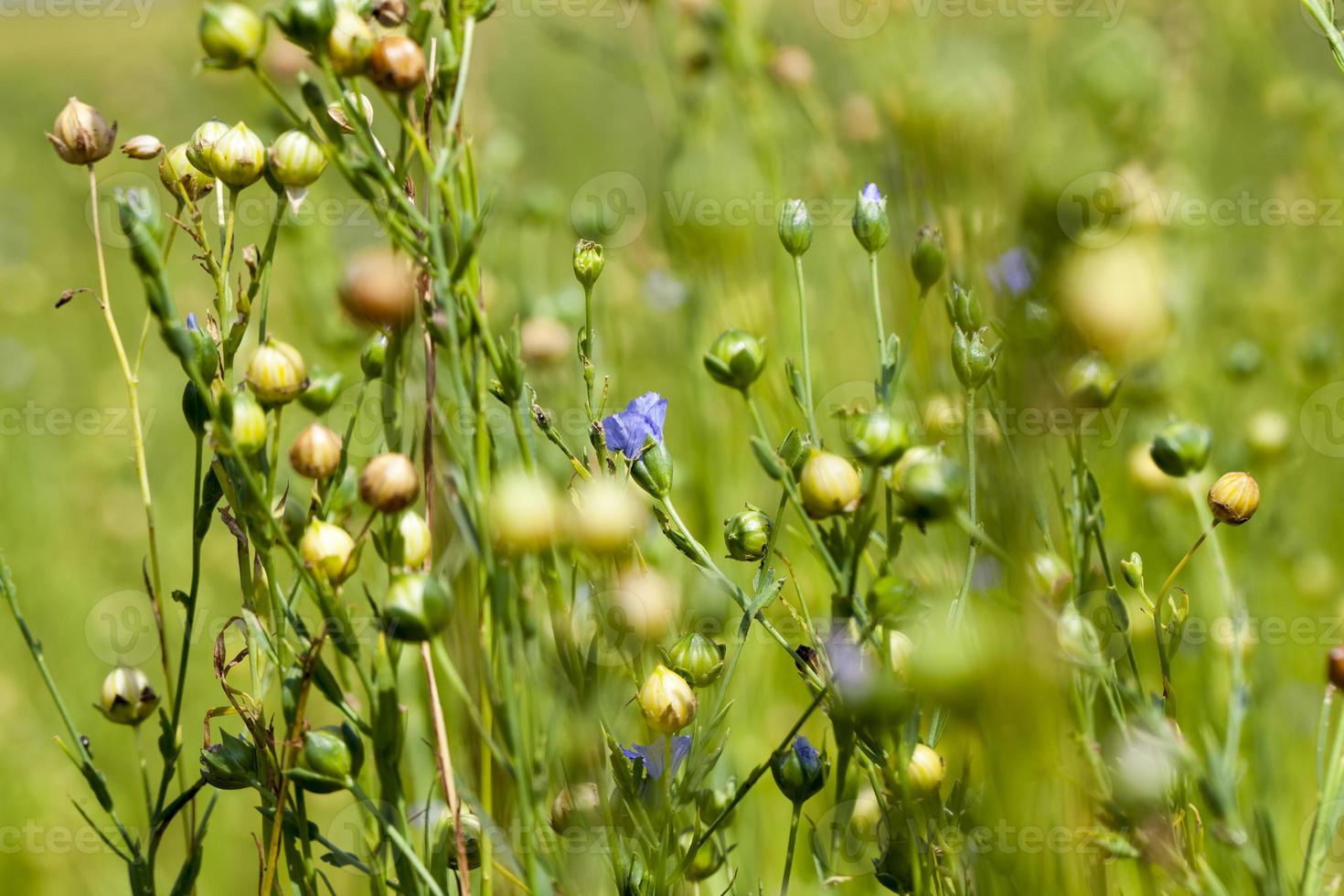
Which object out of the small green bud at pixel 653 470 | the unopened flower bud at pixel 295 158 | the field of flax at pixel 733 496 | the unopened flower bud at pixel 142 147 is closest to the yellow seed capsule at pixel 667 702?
the field of flax at pixel 733 496

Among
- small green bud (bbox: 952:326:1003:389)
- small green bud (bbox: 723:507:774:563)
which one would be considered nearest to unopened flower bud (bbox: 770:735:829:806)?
small green bud (bbox: 723:507:774:563)

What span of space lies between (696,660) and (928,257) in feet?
0.97

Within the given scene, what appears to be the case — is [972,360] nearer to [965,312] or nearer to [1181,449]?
[965,312]

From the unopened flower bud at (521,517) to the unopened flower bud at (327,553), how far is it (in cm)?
10

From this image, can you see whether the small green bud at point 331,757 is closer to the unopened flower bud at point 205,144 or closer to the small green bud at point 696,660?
the small green bud at point 696,660

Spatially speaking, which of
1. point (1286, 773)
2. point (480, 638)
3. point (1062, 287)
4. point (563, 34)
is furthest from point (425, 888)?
point (563, 34)

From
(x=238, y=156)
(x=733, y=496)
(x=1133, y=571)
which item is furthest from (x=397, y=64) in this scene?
(x=733, y=496)

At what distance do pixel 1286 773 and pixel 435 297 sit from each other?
1.01m

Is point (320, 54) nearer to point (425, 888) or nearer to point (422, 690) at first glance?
point (425, 888)

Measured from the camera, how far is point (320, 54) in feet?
1.63

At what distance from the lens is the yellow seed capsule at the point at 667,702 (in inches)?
21.5

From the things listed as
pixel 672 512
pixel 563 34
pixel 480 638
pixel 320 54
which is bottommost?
pixel 480 638

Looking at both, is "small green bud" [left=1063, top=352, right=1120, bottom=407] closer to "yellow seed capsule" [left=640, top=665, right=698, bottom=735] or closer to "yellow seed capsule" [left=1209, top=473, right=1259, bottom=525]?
"yellow seed capsule" [left=1209, top=473, right=1259, bottom=525]

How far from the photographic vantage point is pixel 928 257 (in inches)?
26.5
